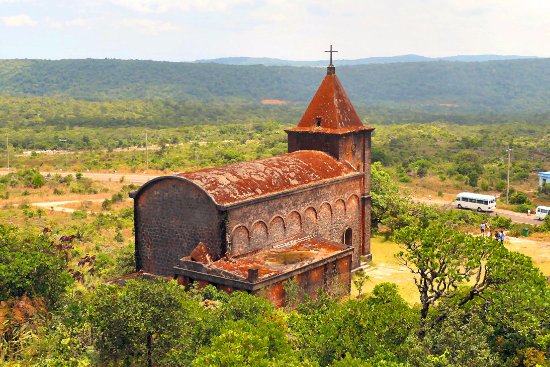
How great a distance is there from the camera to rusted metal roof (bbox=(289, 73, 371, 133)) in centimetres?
3061

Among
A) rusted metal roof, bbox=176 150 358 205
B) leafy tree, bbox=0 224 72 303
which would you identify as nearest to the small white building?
rusted metal roof, bbox=176 150 358 205

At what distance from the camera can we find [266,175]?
2577cm

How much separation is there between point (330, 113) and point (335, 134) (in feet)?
4.65

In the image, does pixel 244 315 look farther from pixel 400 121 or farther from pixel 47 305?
pixel 400 121

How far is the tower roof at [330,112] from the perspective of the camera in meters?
30.6

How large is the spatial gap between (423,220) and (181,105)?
129m

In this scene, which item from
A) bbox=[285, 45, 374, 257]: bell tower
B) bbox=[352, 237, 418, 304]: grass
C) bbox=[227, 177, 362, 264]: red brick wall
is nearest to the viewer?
bbox=[227, 177, 362, 264]: red brick wall

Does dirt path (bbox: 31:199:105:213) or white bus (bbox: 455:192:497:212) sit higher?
dirt path (bbox: 31:199:105:213)

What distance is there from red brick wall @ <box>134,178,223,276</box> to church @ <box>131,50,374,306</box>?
0.13 ft

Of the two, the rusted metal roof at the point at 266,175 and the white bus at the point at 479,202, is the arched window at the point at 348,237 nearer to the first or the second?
the rusted metal roof at the point at 266,175

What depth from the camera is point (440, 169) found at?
2854 inches

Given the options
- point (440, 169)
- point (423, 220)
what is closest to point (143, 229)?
point (423, 220)

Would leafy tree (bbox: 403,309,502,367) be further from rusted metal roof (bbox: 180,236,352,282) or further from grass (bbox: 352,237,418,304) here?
grass (bbox: 352,237,418,304)

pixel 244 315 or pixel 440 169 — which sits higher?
pixel 244 315
